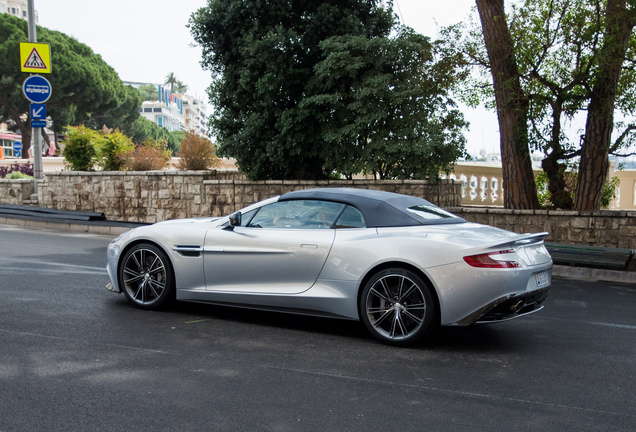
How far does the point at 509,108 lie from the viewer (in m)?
12.2

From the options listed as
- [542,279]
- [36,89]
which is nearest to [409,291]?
[542,279]

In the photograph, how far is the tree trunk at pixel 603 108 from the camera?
10.4m

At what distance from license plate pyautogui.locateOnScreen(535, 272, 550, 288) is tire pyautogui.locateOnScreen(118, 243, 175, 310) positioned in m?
3.61

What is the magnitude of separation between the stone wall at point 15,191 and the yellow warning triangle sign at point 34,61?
132 inches

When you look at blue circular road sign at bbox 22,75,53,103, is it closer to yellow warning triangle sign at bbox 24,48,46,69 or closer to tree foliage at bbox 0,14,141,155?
yellow warning triangle sign at bbox 24,48,46,69

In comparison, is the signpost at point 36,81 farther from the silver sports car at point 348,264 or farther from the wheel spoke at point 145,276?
the silver sports car at point 348,264

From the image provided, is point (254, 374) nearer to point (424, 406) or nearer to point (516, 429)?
point (424, 406)

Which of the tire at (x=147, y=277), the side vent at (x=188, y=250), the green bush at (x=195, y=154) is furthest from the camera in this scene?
the green bush at (x=195, y=154)

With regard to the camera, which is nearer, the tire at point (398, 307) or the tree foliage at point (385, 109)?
the tire at point (398, 307)

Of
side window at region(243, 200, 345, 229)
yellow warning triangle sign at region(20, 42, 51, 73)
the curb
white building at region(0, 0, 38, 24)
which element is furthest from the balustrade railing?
white building at region(0, 0, 38, 24)

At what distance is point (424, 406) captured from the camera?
3979mm

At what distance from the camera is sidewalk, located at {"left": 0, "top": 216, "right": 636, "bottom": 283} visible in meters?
9.75

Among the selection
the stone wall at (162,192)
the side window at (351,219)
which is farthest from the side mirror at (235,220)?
the stone wall at (162,192)

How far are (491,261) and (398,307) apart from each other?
2.91 ft
